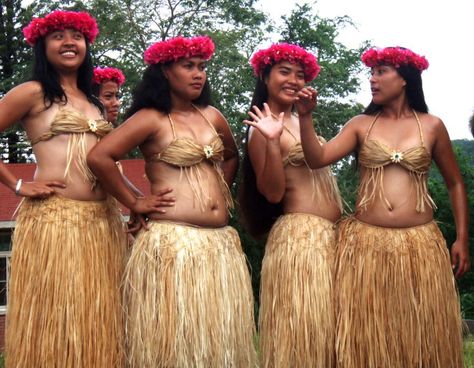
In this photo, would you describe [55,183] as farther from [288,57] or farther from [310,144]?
[288,57]

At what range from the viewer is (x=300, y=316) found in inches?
157

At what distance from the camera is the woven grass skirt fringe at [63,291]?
379 centimetres

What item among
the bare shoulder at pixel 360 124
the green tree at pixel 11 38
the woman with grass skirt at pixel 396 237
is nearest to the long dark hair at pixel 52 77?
the woman with grass skirt at pixel 396 237

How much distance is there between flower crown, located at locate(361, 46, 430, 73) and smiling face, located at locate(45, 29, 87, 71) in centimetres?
146

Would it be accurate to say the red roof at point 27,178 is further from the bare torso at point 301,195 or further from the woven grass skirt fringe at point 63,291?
the woven grass skirt fringe at point 63,291

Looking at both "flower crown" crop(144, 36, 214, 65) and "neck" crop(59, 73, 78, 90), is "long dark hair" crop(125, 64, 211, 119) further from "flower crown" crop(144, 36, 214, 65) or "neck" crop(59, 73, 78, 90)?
"neck" crop(59, 73, 78, 90)

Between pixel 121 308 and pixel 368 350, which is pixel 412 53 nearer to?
pixel 368 350

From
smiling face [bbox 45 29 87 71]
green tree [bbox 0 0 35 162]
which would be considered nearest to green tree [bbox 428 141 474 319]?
smiling face [bbox 45 29 87 71]

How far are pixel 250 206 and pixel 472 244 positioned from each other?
992 cm

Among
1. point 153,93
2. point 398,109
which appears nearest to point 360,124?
point 398,109

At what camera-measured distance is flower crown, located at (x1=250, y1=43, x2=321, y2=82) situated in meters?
4.30

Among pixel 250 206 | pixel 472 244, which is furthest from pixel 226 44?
pixel 250 206

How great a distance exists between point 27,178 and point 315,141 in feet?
30.9

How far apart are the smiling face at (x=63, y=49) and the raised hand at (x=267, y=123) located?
91cm
